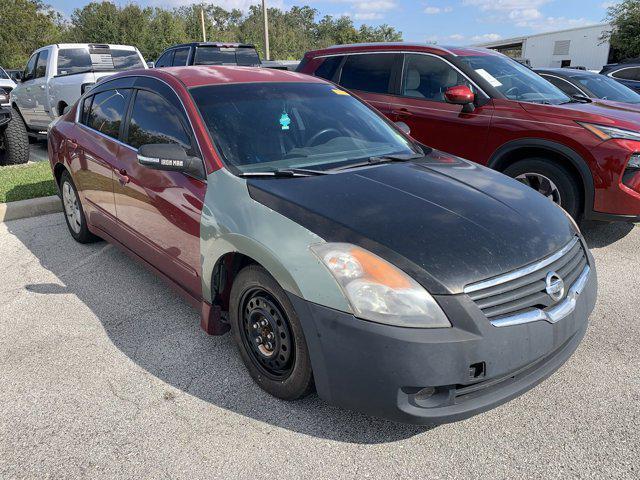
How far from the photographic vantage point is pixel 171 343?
3.20m

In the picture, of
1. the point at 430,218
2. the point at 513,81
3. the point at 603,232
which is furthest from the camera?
the point at 513,81

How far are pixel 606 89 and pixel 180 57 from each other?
→ 8476 millimetres

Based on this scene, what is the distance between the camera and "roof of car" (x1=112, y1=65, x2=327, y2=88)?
3.30 m

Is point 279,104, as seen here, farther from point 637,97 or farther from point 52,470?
point 637,97

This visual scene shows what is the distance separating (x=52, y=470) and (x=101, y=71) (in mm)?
8929

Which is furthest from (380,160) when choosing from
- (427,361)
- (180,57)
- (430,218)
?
(180,57)

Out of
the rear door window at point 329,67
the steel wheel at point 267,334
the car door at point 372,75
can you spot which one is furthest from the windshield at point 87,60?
the steel wheel at point 267,334

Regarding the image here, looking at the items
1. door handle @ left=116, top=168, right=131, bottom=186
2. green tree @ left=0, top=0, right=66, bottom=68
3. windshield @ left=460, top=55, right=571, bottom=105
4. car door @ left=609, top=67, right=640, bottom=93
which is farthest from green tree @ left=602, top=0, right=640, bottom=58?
green tree @ left=0, top=0, right=66, bottom=68

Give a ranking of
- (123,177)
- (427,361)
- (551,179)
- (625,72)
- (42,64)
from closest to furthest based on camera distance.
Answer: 1. (427,361)
2. (123,177)
3. (551,179)
4. (42,64)
5. (625,72)

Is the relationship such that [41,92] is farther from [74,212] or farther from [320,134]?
[320,134]

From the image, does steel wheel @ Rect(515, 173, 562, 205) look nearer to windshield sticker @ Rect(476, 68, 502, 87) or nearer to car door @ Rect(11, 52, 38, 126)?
windshield sticker @ Rect(476, 68, 502, 87)

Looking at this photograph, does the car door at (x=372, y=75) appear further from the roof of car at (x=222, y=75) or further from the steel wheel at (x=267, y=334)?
the steel wheel at (x=267, y=334)

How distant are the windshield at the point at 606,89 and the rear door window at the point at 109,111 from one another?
7709mm

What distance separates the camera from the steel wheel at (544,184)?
4664mm
